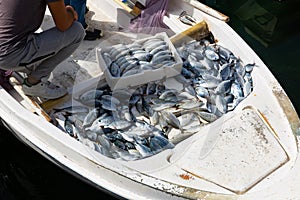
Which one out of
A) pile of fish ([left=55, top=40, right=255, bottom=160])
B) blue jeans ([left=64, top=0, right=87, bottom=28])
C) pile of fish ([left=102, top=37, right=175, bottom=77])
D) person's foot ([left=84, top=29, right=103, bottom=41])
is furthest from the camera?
person's foot ([left=84, top=29, right=103, bottom=41])

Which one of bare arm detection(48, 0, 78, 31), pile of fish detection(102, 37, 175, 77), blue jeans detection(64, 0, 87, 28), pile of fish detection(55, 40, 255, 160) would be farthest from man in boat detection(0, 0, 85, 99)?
blue jeans detection(64, 0, 87, 28)

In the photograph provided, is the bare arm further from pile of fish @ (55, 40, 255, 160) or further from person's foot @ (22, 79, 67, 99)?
pile of fish @ (55, 40, 255, 160)

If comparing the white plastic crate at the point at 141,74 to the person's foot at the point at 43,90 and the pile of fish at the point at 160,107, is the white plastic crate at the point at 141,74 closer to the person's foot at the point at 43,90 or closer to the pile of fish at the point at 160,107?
the pile of fish at the point at 160,107

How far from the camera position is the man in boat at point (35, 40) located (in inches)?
159

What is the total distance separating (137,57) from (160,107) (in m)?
0.67

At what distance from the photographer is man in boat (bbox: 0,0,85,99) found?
4031 mm

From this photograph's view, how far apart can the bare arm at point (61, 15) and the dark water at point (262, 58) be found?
68.8 inches

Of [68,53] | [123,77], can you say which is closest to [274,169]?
[123,77]

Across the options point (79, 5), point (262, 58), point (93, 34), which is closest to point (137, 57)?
point (93, 34)

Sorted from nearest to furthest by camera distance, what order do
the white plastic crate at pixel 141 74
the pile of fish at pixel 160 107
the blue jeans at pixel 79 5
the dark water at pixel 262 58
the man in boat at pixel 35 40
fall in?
the man in boat at pixel 35 40
the pile of fish at pixel 160 107
the white plastic crate at pixel 141 74
the dark water at pixel 262 58
the blue jeans at pixel 79 5

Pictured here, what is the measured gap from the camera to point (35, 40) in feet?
14.0

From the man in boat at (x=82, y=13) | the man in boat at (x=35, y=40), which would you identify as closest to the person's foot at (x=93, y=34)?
the man in boat at (x=82, y=13)

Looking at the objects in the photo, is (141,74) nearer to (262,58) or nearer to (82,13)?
(82,13)

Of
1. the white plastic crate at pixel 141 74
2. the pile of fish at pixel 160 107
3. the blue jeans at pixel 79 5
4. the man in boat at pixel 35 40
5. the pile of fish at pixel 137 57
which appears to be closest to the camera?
the man in boat at pixel 35 40
